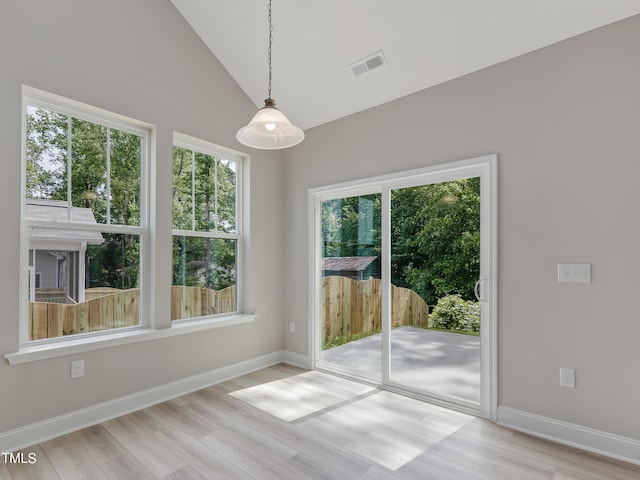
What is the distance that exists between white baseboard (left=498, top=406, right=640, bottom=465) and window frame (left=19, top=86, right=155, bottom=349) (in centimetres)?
314

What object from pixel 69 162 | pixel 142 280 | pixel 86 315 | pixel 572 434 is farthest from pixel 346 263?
pixel 69 162

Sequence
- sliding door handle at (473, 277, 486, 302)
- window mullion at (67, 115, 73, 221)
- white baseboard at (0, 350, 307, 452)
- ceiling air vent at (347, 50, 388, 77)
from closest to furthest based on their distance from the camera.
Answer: white baseboard at (0, 350, 307, 452) → window mullion at (67, 115, 73, 221) → sliding door handle at (473, 277, 486, 302) → ceiling air vent at (347, 50, 388, 77)

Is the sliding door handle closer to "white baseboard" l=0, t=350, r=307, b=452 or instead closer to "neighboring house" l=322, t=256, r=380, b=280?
"neighboring house" l=322, t=256, r=380, b=280

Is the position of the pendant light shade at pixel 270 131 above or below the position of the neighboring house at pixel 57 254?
above

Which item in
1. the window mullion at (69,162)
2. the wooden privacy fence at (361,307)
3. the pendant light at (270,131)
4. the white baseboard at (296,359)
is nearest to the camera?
the pendant light at (270,131)

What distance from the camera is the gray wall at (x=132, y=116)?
7.69ft

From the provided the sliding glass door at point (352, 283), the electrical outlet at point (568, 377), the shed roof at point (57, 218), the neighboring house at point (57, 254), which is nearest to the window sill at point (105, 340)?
the neighboring house at point (57, 254)

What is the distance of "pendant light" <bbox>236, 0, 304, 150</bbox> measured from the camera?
2074 mm

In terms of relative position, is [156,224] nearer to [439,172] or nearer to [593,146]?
[439,172]

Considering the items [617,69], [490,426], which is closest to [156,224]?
[490,426]

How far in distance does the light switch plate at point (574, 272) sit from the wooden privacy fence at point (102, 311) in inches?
124

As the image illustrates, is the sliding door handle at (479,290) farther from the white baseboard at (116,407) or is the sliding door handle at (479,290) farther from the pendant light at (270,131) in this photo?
the white baseboard at (116,407)

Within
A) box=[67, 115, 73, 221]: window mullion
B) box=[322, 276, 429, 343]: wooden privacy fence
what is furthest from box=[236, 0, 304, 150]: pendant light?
box=[322, 276, 429, 343]: wooden privacy fence

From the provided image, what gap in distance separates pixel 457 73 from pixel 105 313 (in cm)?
358
